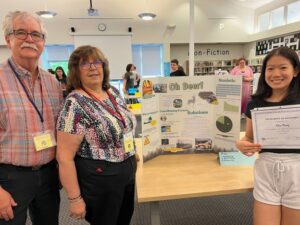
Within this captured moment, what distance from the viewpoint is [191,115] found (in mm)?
1995

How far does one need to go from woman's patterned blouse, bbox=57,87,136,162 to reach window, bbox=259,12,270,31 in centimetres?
1015

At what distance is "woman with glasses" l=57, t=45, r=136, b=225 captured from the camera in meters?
1.23

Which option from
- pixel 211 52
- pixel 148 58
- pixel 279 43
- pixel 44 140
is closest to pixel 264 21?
pixel 279 43

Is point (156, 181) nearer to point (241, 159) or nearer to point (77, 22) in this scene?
point (241, 159)

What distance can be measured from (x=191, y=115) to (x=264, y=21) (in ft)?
31.5

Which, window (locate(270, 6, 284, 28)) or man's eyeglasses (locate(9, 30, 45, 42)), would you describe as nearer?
man's eyeglasses (locate(9, 30, 45, 42))

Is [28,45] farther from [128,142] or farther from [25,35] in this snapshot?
[128,142]

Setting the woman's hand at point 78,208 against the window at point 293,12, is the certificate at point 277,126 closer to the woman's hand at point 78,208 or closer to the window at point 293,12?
the woman's hand at point 78,208

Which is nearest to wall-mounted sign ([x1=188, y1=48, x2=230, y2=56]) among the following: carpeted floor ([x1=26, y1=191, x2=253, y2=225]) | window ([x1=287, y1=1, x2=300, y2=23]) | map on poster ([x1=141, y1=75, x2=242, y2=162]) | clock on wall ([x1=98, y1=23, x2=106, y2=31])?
window ([x1=287, y1=1, x2=300, y2=23])

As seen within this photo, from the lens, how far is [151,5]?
929cm

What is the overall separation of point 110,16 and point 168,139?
826cm

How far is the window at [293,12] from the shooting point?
8.05m

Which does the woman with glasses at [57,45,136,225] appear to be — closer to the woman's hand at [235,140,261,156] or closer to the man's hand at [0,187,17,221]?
the man's hand at [0,187,17,221]

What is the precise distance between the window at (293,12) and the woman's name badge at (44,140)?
359 inches
